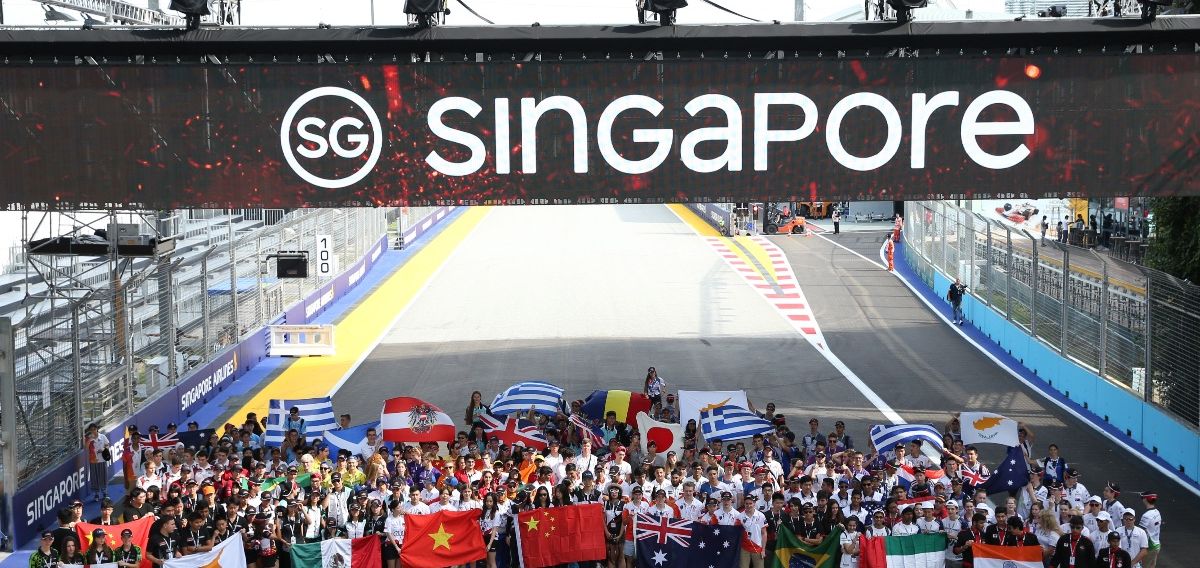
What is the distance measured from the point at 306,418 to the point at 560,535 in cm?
715

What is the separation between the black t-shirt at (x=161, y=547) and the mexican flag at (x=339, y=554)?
1481mm

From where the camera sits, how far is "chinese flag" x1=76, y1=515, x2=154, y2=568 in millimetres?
16125

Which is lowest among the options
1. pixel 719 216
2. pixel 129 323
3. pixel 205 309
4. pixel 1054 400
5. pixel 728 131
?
pixel 1054 400

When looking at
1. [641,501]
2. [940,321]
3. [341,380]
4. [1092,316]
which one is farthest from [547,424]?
[940,321]

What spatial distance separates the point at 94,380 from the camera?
23922mm

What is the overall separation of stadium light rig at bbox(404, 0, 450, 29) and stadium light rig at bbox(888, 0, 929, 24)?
5.12 meters

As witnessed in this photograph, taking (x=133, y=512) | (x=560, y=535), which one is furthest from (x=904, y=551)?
(x=133, y=512)

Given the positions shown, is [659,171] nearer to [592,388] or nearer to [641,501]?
[641,501]

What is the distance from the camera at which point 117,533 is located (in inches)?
639

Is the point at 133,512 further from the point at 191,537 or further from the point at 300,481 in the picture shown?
the point at 300,481

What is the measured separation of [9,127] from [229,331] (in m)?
18.2

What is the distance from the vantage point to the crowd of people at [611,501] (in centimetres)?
1616

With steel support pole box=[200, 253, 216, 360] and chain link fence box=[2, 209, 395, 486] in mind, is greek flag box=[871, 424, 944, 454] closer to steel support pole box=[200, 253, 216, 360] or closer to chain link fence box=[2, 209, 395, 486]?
chain link fence box=[2, 209, 395, 486]

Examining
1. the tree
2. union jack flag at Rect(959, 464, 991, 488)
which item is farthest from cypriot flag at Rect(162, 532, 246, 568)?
the tree
